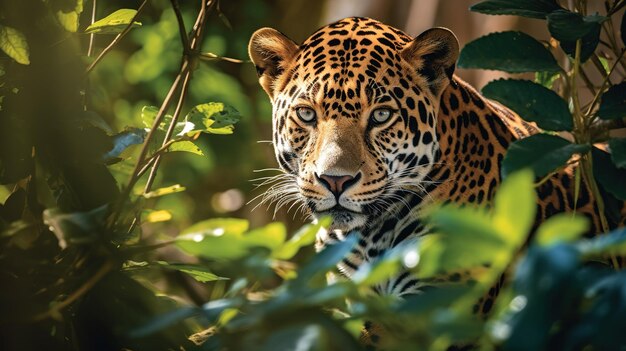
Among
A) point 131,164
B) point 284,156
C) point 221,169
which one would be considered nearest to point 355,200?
point 284,156

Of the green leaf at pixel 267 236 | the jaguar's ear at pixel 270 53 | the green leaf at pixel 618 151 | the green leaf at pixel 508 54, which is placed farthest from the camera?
the jaguar's ear at pixel 270 53

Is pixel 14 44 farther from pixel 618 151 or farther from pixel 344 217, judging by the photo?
pixel 344 217

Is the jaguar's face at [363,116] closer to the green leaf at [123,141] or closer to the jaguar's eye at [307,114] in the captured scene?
the jaguar's eye at [307,114]

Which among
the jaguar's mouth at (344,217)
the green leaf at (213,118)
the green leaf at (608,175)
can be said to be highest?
the green leaf at (608,175)

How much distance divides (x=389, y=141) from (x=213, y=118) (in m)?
1.65

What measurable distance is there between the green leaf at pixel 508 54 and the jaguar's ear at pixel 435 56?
172 centimetres

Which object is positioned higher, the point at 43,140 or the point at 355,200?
the point at 43,140

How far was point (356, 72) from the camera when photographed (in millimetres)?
4055

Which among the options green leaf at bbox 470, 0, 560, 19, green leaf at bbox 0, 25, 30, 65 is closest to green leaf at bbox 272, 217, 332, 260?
green leaf at bbox 0, 25, 30, 65

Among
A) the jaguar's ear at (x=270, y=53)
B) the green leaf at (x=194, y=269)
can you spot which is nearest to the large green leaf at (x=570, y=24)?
the green leaf at (x=194, y=269)

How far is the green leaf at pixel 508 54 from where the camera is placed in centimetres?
233

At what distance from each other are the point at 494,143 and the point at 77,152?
245 centimetres

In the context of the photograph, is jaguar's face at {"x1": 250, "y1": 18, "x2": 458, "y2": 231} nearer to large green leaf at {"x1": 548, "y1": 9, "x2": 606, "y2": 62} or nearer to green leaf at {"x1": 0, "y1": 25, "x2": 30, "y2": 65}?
large green leaf at {"x1": 548, "y1": 9, "x2": 606, "y2": 62}

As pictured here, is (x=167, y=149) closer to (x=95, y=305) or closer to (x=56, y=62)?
(x=56, y=62)
